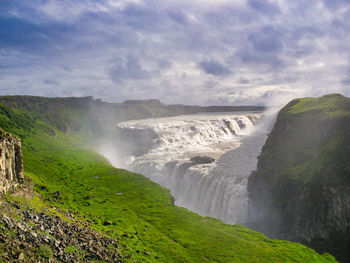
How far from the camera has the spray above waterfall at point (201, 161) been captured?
64688mm

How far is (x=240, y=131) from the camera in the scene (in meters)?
163

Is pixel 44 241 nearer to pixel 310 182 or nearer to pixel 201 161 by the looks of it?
pixel 310 182

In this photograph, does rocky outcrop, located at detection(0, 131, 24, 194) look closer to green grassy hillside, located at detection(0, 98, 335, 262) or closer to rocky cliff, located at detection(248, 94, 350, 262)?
green grassy hillside, located at detection(0, 98, 335, 262)

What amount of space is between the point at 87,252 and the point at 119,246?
6544 millimetres

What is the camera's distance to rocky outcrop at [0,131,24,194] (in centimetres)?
2736

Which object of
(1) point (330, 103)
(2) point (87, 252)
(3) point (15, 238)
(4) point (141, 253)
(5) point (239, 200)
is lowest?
(5) point (239, 200)

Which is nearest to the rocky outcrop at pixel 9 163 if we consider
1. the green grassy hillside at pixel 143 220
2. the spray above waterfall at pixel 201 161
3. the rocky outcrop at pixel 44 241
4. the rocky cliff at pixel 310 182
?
the green grassy hillside at pixel 143 220

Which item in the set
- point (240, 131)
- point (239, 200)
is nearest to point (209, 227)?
point (239, 200)

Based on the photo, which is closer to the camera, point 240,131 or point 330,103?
point 330,103

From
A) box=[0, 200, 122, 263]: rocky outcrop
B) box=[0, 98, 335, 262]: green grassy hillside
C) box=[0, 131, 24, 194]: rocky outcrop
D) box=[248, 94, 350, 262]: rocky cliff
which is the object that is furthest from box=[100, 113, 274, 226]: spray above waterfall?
box=[0, 131, 24, 194]: rocky outcrop

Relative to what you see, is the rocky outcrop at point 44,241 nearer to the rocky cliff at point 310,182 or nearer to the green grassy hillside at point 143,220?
the green grassy hillside at point 143,220

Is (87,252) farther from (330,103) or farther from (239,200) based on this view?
(330,103)

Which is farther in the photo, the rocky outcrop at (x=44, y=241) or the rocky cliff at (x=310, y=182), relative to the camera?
the rocky cliff at (x=310, y=182)

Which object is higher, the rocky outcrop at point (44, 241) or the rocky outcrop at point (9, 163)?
the rocky outcrop at point (9, 163)
